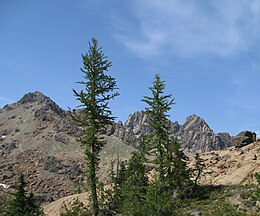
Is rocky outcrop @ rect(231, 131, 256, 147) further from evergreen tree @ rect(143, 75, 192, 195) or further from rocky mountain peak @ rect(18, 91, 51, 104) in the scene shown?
rocky mountain peak @ rect(18, 91, 51, 104)

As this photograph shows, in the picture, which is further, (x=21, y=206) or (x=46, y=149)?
(x=46, y=149)

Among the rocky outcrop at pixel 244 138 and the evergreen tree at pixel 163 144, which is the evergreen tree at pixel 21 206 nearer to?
the evergreen tree at pixel 163 144

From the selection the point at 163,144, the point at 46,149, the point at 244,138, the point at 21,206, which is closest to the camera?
the point at 21,206

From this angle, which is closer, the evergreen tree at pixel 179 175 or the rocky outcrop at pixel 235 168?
the evergreen tree at pixel 179 175

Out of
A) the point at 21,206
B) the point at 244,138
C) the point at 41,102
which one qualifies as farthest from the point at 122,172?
the point at 41,102

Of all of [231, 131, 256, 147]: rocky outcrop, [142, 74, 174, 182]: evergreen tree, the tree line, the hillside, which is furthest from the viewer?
the hillside

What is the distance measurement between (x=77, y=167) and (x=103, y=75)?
100535mm

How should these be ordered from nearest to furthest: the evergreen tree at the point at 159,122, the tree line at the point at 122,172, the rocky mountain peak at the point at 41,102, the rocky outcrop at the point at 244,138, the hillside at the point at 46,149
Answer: the tree line at the point at 122,172
the evergreen tree at the point at 159,122
the rocky outcrop at the point at 244,138
the hillside at the point at 46,149
the rocky mountain peak at the point at 41,102

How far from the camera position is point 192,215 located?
74.8ft

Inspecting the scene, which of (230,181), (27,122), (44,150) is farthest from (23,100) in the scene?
(230,181)

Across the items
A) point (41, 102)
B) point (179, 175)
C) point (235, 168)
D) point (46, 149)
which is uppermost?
point (41, 102)

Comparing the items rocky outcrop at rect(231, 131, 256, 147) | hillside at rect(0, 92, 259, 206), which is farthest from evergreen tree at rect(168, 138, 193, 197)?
hillside at rect(0, 92, 259, 206)

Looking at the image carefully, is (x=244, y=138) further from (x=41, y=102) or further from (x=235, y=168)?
(x=41, y=102)

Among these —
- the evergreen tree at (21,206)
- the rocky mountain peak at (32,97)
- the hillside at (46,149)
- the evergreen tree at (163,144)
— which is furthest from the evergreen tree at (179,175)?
the rocky mountain peak at (32,97)
